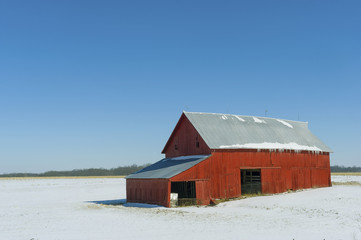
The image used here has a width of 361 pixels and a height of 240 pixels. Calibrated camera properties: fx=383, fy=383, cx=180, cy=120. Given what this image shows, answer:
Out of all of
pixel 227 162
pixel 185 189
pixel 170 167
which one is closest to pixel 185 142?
pixel 170 167

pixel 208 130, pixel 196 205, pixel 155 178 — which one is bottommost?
pixel 196 205

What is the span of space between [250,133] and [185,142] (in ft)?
23.3

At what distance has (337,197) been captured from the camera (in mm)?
34625

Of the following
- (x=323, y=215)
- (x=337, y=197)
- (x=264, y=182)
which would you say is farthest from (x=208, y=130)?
(x=323, y=215)

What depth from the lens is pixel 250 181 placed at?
133ft

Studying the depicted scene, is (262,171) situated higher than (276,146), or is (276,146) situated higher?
(276,146)

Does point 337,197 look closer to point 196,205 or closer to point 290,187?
point 290,187

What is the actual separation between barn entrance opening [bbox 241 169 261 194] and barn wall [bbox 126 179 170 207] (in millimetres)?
9306

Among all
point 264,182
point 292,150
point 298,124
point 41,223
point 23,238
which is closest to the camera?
point 23,238

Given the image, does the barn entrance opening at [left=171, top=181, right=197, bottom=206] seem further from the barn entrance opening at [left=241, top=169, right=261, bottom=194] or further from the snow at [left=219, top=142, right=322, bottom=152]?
the barn entrance opening at [left=241, top=169, right=261, bottom=194]

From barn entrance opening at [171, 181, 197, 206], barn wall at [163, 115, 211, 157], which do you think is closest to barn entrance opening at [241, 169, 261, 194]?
barn entrance opening at [171, 181, 197, 206]

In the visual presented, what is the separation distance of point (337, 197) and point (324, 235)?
18.1m

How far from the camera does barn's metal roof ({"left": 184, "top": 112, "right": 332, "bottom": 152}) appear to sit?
37.7 m

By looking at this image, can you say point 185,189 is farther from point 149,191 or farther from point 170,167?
point 149,191
